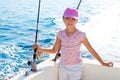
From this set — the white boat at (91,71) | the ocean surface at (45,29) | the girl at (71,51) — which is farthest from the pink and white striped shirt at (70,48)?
the ocean surface at (45,29)

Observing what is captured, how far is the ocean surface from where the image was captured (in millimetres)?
5164

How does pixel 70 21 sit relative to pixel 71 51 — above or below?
above

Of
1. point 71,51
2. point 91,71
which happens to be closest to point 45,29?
point 91,71

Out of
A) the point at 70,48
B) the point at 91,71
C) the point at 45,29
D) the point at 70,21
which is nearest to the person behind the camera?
the point at 70,21

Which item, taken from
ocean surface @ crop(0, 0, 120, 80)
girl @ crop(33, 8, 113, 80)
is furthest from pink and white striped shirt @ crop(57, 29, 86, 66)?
ocean surface @ crop(0, 0, 120, 80)

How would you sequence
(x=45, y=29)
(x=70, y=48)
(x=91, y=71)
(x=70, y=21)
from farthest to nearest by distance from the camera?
(x=45, y=29)
(x=91, y=71)
(x=70, y=48)
(x=70, y=21)

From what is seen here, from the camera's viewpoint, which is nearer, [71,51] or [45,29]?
[71,51]

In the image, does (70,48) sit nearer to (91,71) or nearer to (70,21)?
(70,21)

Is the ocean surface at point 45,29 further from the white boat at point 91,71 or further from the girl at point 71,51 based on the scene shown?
the girl at point 71,51

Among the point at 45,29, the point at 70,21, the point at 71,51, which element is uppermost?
the point at 70,21

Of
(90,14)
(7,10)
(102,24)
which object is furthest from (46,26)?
(7,10)

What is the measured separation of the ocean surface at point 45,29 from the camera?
5.16 m

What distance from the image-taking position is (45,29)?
26.1 feet

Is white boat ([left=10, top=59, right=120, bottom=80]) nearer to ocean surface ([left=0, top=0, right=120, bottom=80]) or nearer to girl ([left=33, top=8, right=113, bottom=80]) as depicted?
girl ([left=33, top=8, right=113, bottom=80])
